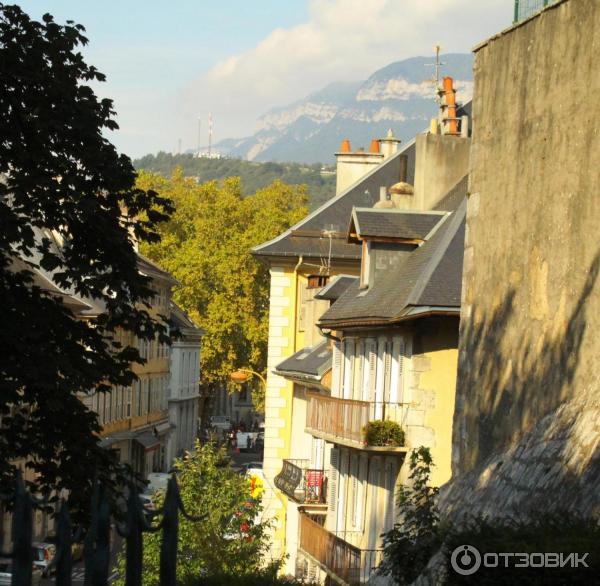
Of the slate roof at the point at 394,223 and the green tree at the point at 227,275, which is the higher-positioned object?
the slate roof at the point at 394,223

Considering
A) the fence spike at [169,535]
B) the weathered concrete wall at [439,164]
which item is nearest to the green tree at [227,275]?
the weathered concrete wall at [439,164]

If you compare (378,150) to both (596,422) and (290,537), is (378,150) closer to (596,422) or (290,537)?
(290,537)

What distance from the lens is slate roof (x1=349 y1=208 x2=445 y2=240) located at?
32.0 meters

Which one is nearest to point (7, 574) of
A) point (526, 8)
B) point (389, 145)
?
point (526, 8)

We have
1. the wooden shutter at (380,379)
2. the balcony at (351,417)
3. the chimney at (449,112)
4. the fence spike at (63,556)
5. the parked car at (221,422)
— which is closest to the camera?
the fence spike at (63,556)

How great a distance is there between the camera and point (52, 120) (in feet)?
64.8

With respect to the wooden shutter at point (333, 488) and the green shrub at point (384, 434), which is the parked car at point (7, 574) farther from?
the wooden shutter at point (333, 488)

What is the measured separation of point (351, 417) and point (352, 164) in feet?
70.2

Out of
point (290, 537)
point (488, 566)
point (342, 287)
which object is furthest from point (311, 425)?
point (488, 566)

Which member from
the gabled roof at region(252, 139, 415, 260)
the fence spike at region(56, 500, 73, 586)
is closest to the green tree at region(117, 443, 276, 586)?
the gabled roof at region(252, 139, 415, 260)

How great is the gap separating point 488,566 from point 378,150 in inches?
1755

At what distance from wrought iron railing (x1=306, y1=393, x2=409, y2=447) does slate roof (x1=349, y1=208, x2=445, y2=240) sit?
3.59 meters

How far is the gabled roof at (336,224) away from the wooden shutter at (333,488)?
40.3 ft

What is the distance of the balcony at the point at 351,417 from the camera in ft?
97.2
